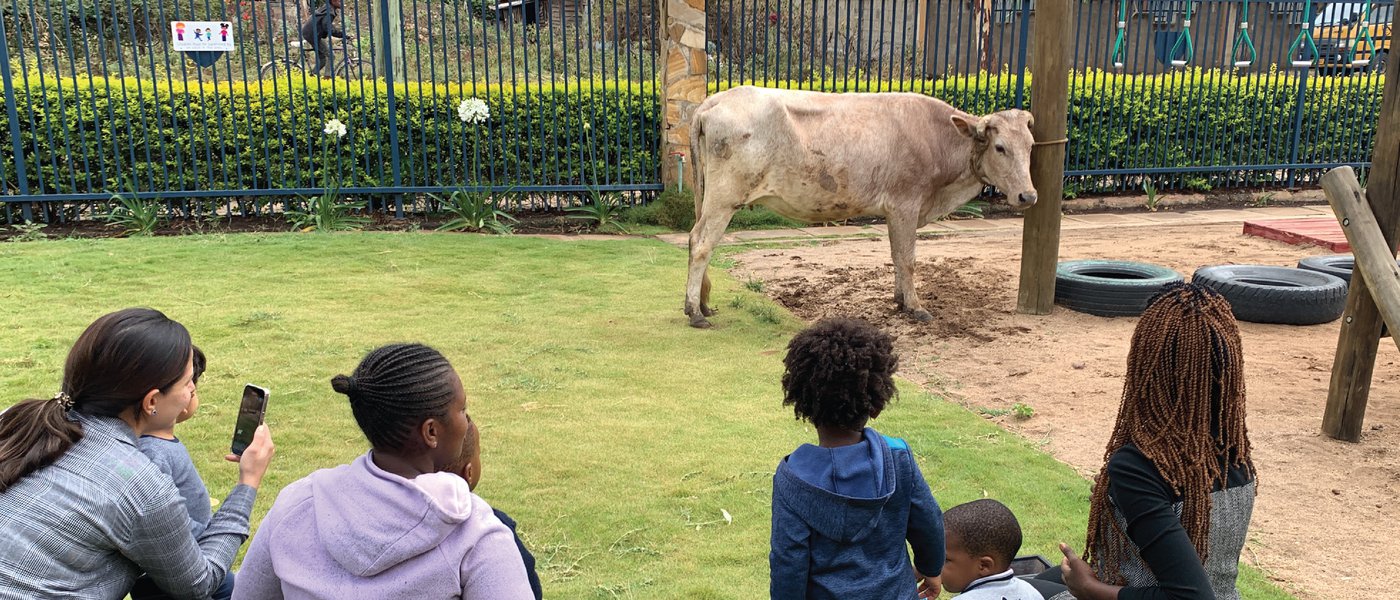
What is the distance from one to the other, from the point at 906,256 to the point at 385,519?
20.8ft

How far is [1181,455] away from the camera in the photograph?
248 centimetres

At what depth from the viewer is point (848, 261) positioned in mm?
10180

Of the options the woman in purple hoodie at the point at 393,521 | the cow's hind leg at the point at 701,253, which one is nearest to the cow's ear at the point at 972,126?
the cow's hind leg at the point at 701,253

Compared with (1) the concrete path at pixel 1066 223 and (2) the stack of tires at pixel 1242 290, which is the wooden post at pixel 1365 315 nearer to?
(2) the stack of tires at pixel 1242 290

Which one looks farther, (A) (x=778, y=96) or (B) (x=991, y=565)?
(A) (x=778, y=96)

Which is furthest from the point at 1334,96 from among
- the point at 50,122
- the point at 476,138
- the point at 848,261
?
the point at 50,122

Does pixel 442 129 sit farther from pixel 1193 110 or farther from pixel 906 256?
pixel 1193 110

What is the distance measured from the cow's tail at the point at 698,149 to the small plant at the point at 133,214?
6167 mm

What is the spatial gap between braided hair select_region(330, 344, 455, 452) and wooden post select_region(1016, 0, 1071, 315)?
6.38m

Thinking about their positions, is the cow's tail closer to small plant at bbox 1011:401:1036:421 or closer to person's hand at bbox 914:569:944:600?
small plant at bbox 1011:401:1036:421

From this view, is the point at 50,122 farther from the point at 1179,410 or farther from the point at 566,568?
the point at 1179,410

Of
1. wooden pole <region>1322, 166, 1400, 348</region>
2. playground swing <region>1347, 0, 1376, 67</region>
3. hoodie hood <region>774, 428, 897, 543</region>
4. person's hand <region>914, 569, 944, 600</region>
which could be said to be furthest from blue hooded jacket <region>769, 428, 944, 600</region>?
playground swing <region>1347, 0, 1376, 67</region>

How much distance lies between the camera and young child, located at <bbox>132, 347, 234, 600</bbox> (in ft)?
9.04

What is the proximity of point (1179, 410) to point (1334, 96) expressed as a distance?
14.5m
